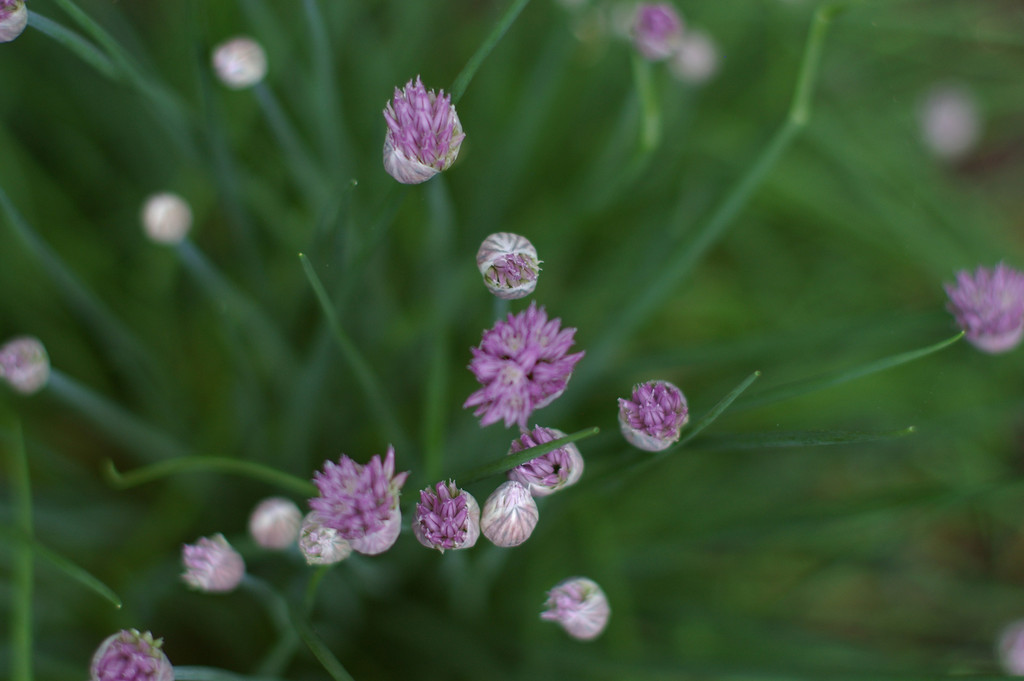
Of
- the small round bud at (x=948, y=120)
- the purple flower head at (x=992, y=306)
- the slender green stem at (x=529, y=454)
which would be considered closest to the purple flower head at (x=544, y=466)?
the slender green stem at (x=529, y=454)

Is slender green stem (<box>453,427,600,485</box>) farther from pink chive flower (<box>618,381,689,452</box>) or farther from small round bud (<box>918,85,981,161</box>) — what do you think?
small round bud (<box>918,85,981,161</box>)

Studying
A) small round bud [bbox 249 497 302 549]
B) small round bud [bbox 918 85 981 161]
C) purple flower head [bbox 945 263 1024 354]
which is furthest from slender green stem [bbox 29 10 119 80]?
small round bud [bbox 918 85 981 161]

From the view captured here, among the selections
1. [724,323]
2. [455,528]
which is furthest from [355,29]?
[455,528]

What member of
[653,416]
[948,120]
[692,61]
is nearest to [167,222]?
[653,416]

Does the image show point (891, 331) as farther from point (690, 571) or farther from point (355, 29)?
point (355, 29)

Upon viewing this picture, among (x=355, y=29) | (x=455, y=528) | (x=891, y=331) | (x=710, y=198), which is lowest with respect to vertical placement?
(x=455, y=528)

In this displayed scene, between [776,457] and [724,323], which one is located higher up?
[724,323]

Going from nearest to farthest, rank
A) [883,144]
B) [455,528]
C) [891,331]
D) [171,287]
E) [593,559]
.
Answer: [455,528], [891,331], [593,559], [171,287], [883,144]
